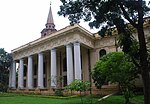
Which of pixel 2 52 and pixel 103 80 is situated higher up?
pixel 2 52

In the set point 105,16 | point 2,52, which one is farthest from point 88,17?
point 2,52

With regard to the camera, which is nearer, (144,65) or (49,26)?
(144,65)

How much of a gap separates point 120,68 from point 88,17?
5238 millimetres

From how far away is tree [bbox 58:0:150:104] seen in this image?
36.5ft

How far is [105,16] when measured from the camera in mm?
11836

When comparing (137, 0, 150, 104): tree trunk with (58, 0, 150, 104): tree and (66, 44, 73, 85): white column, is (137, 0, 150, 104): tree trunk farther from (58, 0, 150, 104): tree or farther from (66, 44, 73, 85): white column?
(66, 44, 73, 85): white column

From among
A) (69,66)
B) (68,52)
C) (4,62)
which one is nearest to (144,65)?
(69,66)

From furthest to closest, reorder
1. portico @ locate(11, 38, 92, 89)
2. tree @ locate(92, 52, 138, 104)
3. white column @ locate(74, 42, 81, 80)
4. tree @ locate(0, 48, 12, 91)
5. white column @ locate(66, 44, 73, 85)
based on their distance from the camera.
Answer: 1. tree @ locate(0, 48, 12, 91)
2. portico @ locate(11, 38, 92, 89)
3. white column @ locate(66, 44, 73, 85)
4. white column @ locate(74, 42, 81, 80)
5. tree @ locate(92, 52, 138, 104)

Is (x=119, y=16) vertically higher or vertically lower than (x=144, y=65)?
higher

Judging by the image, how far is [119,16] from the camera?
461 inches

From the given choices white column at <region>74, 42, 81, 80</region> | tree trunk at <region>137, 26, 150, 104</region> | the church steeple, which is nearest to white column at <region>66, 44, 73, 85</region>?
white column at <region>74, 42, 81, 80</region>

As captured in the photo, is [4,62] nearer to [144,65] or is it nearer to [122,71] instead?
[122,71]

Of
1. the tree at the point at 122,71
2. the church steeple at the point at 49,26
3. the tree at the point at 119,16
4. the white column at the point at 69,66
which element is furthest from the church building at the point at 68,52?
the church steeple at the point at 49,26

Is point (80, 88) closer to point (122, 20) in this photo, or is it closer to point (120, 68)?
point (120, 68)
